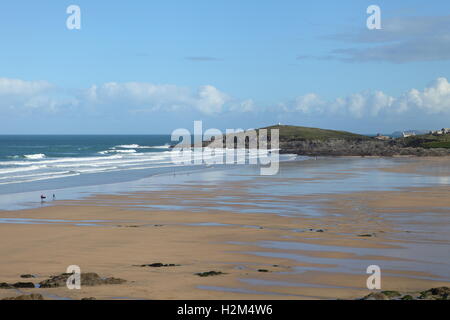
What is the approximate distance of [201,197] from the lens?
35469mm

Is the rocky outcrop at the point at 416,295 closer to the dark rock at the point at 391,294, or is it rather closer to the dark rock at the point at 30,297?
the dark rock at the point at 391,294

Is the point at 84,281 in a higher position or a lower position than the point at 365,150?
lower

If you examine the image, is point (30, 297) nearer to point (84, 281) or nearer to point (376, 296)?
point (84, 281)

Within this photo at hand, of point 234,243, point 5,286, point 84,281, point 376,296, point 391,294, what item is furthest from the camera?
point 234,243

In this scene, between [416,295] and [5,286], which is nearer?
[416,295]

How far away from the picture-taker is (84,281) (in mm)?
13883

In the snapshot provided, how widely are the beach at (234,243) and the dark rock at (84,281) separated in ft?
0.93

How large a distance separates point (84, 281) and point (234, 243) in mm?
7110

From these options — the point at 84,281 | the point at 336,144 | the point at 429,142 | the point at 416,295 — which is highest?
the point at 429,142

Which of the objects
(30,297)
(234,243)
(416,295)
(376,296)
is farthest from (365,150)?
(30,297)

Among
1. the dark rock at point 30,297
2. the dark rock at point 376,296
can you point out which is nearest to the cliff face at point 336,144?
the dark rock at point 376,296
